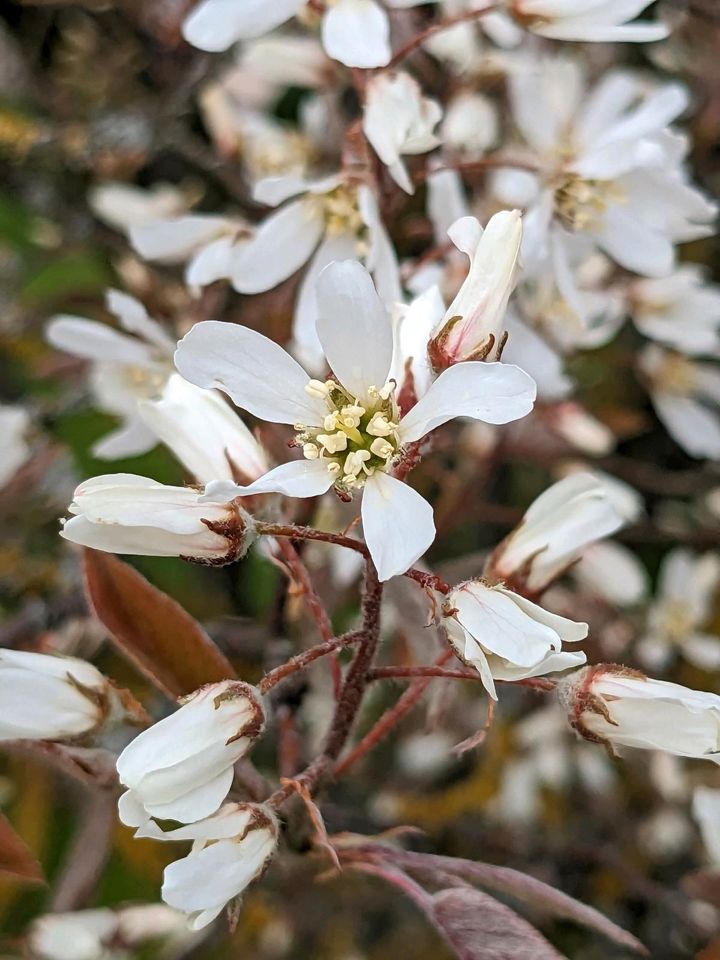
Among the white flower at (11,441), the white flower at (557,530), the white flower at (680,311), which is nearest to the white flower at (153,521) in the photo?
the white flower at (557,530)

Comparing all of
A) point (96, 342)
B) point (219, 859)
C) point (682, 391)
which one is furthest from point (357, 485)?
Result: point (682, 391)

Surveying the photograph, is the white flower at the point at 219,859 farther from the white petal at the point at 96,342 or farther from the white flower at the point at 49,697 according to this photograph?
the white petal at the point at 96,342

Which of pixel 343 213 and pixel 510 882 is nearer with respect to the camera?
pixel 510 882

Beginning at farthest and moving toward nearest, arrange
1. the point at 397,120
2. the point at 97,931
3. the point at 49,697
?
the point at 97,931 → the point at 397,120 → the point at 49,697

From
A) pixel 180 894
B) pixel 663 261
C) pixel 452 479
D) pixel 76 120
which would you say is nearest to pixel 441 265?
pixel 663 261

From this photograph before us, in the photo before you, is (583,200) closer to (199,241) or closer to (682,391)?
(199,241)

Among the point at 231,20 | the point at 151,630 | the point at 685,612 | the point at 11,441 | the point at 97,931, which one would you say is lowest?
the point at 685,612
